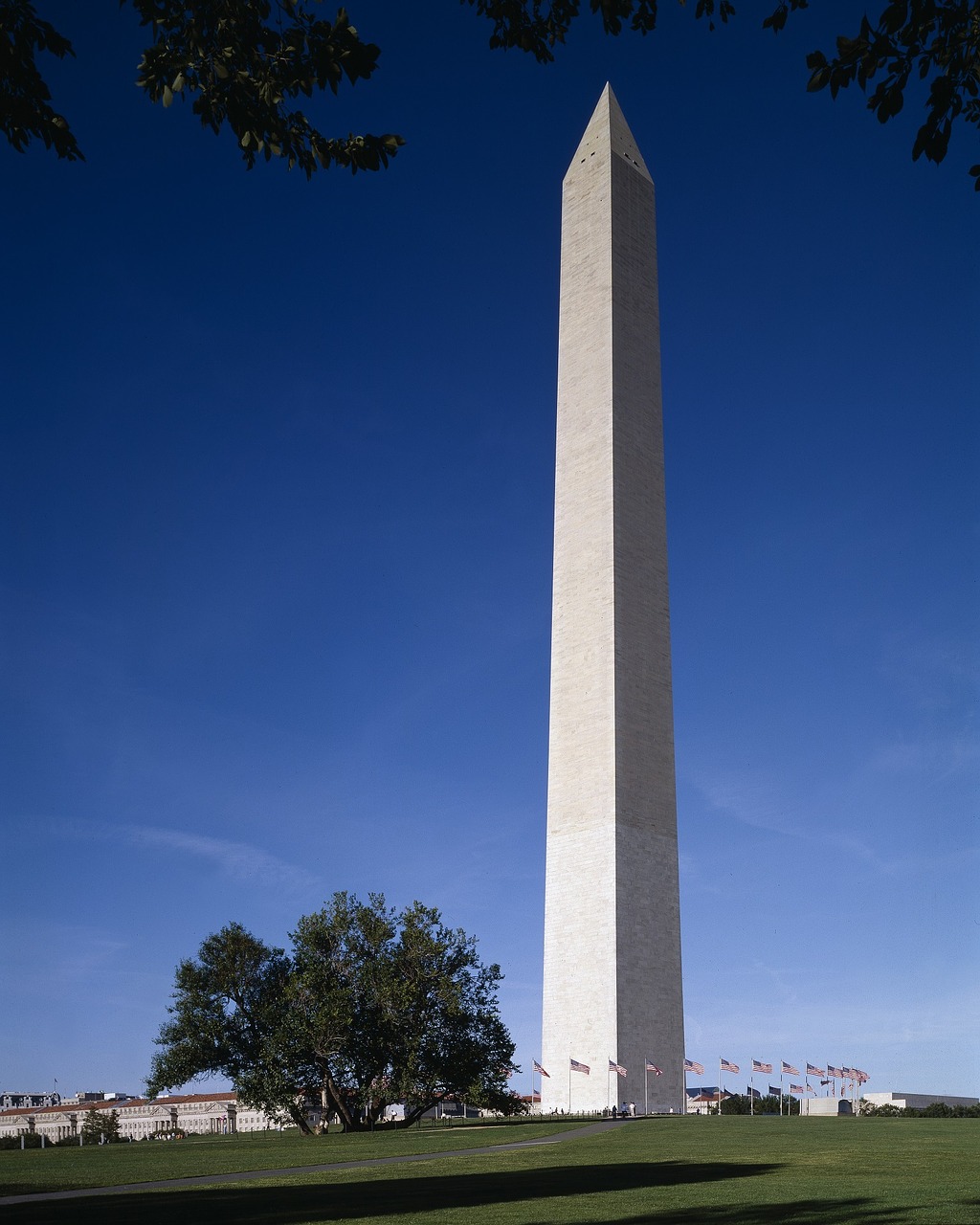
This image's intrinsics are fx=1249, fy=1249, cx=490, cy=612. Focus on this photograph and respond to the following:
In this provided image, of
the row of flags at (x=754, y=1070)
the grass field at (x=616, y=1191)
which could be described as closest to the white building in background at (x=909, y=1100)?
the row of flags at (x=754, y=1070)

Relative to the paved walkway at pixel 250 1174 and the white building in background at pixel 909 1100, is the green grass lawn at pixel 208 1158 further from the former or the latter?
the white building in background at pixel 909 1100

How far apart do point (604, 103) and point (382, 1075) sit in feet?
146

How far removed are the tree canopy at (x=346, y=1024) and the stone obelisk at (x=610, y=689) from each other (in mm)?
7282

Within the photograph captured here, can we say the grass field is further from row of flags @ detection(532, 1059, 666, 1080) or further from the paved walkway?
row of flags @ detection(532, 1059, 666, 1080)

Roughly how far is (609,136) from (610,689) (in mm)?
26422

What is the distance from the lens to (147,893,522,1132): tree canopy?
37.1 m

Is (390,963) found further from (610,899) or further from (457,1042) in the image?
(610,899)

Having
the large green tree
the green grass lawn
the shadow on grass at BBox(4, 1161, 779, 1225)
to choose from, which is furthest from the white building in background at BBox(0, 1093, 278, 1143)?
the large green tree

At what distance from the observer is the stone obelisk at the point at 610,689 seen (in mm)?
45750

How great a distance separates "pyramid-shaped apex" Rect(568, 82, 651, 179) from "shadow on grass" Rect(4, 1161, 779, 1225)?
48.7 m

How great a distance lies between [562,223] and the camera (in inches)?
2320

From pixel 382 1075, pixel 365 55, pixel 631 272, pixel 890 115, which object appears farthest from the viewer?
pixel 631 272

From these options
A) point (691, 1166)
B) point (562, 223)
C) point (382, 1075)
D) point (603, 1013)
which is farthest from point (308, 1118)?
point (562, 223)

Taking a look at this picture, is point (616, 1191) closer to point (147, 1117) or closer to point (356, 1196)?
point (356, 1196)
